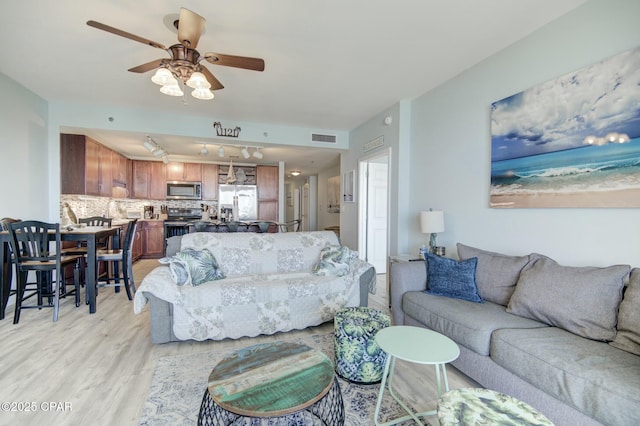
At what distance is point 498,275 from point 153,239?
6.85 meters

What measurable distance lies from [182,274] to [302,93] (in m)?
2.51

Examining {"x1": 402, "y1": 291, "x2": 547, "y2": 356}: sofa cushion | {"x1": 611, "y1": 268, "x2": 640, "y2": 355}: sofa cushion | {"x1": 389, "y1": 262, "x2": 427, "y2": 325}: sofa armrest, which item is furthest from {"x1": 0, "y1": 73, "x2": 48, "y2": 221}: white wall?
{"x1": 611, "y1": 268, "x2": 640, "y2": 355}: sofa cushion

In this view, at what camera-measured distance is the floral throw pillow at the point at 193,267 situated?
2.55 metres

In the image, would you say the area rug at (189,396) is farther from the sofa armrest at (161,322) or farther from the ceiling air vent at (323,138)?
the ceiling air vent at (323,138)

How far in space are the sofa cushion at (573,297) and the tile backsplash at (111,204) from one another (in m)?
6.31

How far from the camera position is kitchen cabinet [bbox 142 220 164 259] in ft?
21.8

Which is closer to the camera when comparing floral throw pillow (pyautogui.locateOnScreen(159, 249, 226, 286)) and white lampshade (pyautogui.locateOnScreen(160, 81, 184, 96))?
white lampshade (pyautogui.locateOnScreen(160, 81, 184, 96))

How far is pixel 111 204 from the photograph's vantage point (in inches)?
246

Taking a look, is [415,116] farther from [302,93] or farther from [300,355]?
[300,355]

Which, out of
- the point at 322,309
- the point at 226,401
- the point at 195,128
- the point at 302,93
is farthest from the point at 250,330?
the point at 195,128

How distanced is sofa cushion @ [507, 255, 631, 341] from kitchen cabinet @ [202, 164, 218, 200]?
22.5ft

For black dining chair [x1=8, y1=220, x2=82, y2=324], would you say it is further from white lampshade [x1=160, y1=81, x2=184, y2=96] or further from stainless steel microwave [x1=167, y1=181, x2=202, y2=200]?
stainless steel microwave [x1=167, y1=181, x2=202, y2=200]

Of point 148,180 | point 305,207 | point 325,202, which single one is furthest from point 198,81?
point 305,207

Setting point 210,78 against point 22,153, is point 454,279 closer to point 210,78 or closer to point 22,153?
point 210,78
